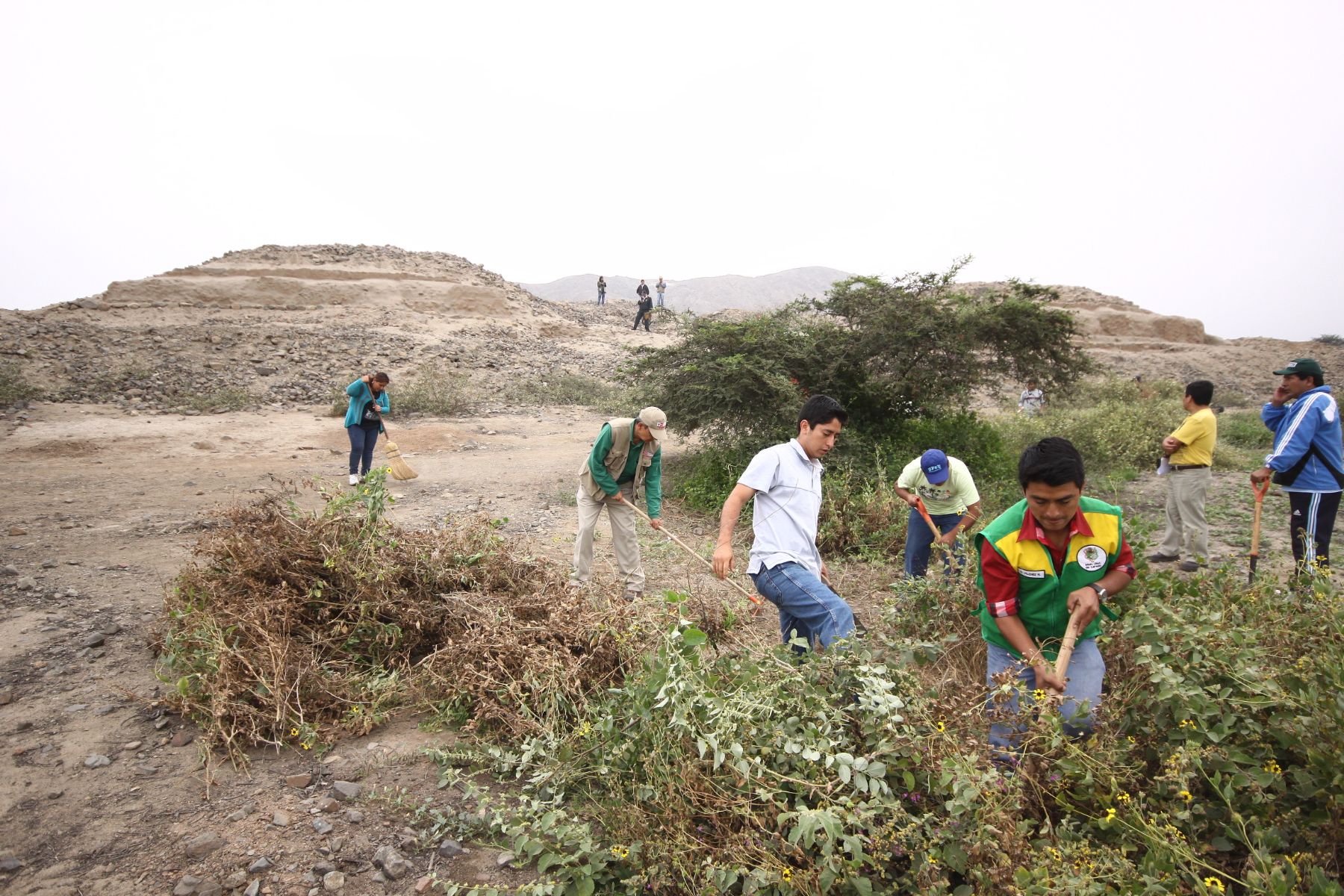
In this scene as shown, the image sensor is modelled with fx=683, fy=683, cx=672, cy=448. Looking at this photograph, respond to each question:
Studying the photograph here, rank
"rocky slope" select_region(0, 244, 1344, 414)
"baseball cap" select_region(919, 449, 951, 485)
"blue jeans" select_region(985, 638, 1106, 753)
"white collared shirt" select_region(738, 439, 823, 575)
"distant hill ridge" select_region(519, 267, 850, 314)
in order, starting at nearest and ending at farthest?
"blue jeans" select_region(985, 638, 1106, 753), "white collared shirt" select_region(738, 439, 823, 575), "baseball cap" select_region(919, 449, 951, 485), "rocky slope" select_region(0, 244, 1344, 414), "distant hill ridge" select_region(519, 267, 850, 314)

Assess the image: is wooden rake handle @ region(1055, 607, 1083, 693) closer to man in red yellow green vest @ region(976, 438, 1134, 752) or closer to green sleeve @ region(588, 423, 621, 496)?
man in red yellow green vest @ region(976, 438, 1134, 752)

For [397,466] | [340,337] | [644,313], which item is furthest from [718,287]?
[397,466]

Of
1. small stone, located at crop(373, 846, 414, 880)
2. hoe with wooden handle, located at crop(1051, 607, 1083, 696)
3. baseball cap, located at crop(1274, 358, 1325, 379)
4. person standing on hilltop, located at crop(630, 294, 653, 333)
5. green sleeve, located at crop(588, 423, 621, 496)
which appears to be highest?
person standing on hilltop, located at crop(630, 294, 653, 333)

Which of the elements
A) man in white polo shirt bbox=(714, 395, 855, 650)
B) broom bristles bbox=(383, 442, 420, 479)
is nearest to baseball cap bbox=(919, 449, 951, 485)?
man in white polo shirt bbox=(714, 395, 855, 650)

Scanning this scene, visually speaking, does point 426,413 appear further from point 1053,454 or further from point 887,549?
point 1053,454

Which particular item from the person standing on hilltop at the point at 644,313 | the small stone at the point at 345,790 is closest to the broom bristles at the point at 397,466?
the small stone at the point at 345,790

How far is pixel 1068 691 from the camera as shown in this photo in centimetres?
242

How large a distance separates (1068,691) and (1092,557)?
485 millimetres

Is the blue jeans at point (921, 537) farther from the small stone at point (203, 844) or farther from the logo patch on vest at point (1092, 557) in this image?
the small stone at point (203, 844)

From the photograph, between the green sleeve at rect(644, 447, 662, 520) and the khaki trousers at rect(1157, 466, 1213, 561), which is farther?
the khaki trousers at rect(1157, 466, 1213, 561)

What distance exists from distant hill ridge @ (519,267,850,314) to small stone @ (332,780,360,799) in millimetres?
67902

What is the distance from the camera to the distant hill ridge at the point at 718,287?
76438mm

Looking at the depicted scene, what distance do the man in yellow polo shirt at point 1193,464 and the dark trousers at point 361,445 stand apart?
25.7 feet

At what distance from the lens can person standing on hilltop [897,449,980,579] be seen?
4.26m
